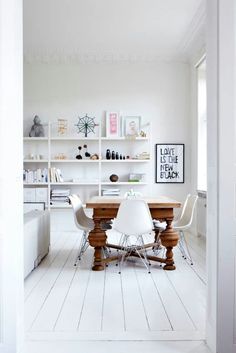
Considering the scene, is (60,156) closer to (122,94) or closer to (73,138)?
(73,138)

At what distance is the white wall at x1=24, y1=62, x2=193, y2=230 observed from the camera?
280 inches

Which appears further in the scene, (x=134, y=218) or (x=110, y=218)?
(x=110, y=218)

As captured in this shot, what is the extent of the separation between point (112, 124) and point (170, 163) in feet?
4.40

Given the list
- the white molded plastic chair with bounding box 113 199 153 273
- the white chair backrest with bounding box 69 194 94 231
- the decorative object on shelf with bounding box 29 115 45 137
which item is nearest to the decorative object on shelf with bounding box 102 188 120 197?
the decorative object on shelf with bounding box 29 115 45 137

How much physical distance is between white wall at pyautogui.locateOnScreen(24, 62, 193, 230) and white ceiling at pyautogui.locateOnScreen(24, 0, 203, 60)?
28cm

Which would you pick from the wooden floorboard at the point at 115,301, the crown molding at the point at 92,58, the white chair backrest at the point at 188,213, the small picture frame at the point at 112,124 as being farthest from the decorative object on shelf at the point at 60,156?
the white chair backrest at the point at 188,213

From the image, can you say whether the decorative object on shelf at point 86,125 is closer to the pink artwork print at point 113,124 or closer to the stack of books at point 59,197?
the pink artwork print at point 113,124

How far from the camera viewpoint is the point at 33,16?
5.35 meters

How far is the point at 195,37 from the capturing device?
20.0 ft

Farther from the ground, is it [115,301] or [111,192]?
[111,192]

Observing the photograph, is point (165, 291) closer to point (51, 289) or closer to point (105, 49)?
point (51, 289)

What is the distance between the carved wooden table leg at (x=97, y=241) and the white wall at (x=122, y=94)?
10.1 feet
